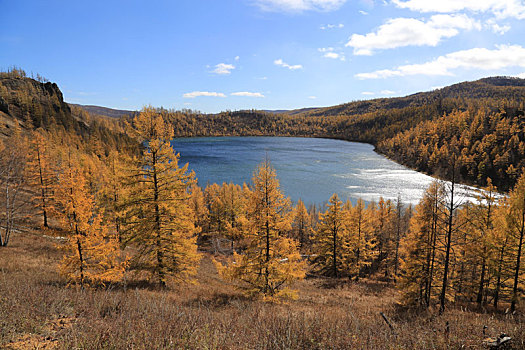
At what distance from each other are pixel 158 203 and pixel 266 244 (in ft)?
22.1

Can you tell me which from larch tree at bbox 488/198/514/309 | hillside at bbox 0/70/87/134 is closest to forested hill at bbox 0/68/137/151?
hillside at bbox 0/70/87/134

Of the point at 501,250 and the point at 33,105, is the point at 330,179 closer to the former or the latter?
the point at 501,250

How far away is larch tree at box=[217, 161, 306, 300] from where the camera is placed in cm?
1513

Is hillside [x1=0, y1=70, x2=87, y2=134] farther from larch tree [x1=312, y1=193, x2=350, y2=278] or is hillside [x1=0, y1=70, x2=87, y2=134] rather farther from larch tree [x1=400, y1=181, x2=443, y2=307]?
larch tree [x1=400, y1=181, x2=443, y2=307]

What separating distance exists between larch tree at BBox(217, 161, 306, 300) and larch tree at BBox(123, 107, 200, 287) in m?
2.86

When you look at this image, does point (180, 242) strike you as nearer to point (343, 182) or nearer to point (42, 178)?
point (42, 178)

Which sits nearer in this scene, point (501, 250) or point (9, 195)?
point (501, 250)

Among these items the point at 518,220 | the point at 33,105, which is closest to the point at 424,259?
the point at 518,220

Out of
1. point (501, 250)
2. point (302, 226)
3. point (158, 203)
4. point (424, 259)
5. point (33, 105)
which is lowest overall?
point (302, 226)

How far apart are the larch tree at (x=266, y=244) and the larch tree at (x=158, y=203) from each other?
9.37ft

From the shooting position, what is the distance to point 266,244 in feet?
51.6

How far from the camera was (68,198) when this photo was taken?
1292cm

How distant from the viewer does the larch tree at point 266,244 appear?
49.6ft

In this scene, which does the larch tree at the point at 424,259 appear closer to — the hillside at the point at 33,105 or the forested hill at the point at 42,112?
the forested hill at the point at 42,112
